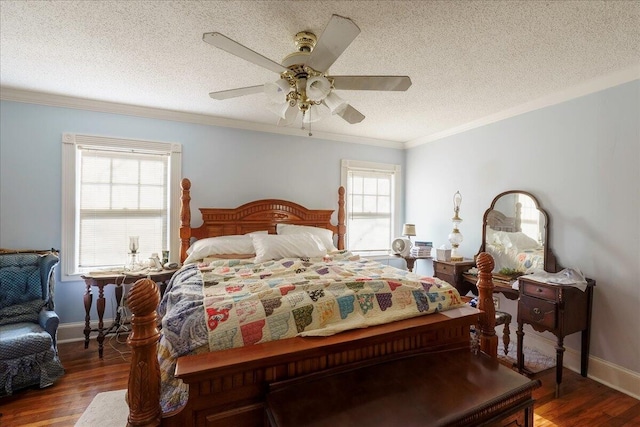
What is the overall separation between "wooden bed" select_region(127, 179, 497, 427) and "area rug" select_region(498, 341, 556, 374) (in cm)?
109

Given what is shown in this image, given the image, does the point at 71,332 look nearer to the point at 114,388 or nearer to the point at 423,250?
the point at 114,388

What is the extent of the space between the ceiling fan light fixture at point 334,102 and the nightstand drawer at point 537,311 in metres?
2.21

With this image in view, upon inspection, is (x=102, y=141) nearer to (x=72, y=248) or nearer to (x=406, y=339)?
(x=72, y=248)

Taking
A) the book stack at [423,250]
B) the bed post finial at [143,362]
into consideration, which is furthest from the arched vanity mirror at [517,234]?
the bed post finial at [143,362]

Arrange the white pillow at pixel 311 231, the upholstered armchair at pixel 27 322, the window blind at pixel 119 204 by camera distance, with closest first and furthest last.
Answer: the upholstered armchair at pixel 27 322 → the window blind at pixel 119 204 → the white pillow at pixel 311 231

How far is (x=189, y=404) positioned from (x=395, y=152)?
4.28m

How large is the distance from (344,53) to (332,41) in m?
0.71

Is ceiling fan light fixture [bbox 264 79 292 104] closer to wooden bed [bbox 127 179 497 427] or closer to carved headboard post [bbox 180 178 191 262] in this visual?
wooden bed [bbox 127 179 497 427]

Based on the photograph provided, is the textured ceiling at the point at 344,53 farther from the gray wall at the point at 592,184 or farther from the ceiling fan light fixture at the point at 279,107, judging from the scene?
the ceiling fan light fixture at the point at 279,107

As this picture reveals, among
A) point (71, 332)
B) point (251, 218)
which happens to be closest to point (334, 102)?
point (251, 218)

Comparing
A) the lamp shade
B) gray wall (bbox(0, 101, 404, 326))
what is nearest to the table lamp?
the lamp shade

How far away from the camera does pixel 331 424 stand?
3.73 feet

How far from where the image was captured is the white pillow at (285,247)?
9.67 ft

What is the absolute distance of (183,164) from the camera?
346 centimetres
